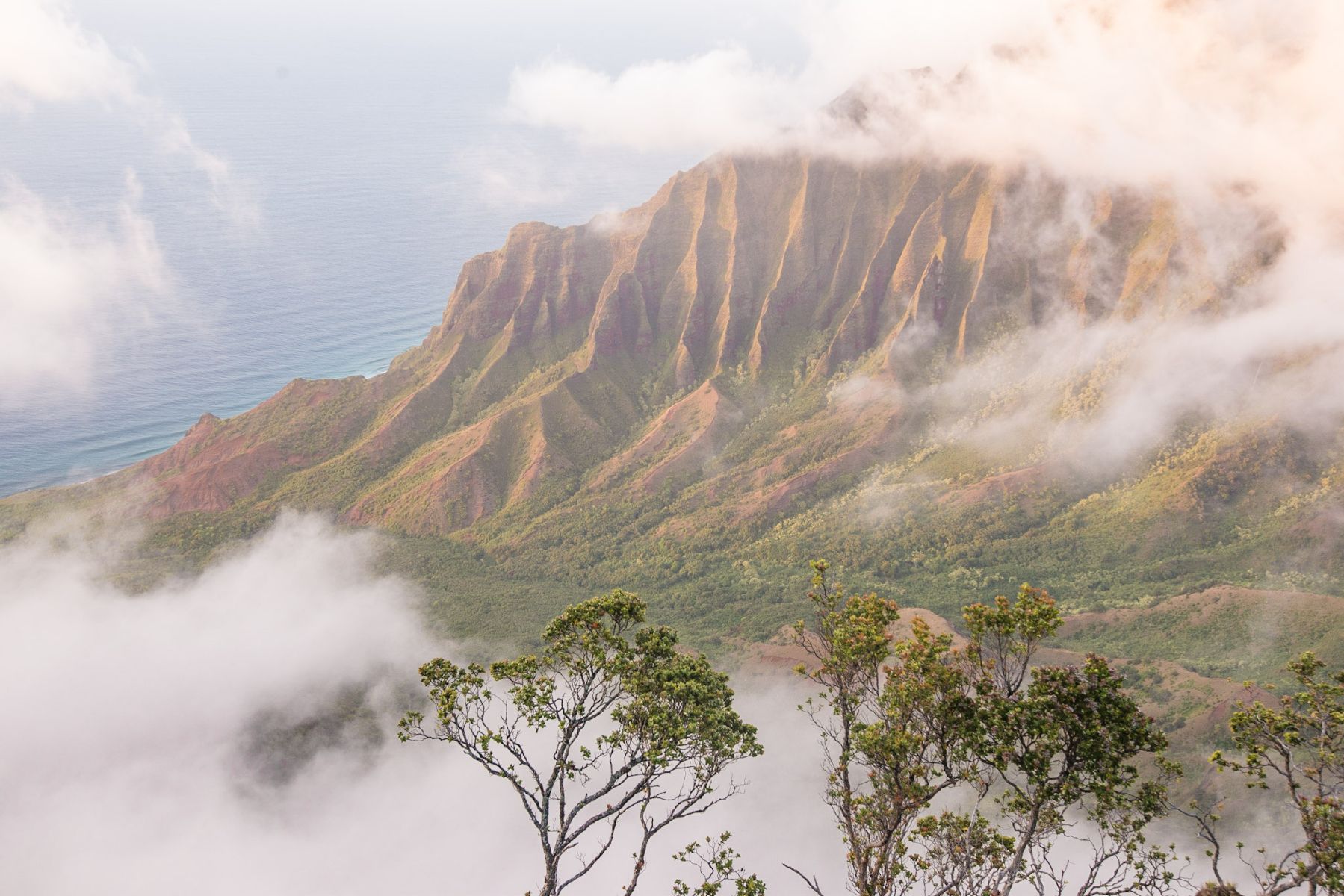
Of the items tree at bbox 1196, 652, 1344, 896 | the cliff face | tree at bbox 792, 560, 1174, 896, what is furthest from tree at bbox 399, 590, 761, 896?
the cliff face

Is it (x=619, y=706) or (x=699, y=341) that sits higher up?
(x=699, y=341)

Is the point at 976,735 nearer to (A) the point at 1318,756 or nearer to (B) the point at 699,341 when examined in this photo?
(A) the point at 1318,756

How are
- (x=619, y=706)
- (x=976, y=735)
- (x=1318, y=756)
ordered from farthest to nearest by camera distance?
(x=619, y=706)
(x=976, y=735)
(x=1318, y=756)

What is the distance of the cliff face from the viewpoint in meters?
158

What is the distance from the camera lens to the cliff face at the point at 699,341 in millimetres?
158375

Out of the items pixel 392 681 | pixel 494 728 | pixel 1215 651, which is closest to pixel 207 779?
pixel 392 681

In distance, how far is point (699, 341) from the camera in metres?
186

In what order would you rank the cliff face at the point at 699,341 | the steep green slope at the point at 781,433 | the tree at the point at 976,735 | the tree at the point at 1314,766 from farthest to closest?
the cliff face at the point at 699,341 → the steep green slope at the point at 781,433 → the tree at the point at 976,735 → the tree at the point at 1314,766

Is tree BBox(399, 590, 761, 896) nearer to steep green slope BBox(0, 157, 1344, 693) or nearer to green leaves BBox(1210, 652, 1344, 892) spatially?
green leaves BBox(1210, 652, 1344, 892)

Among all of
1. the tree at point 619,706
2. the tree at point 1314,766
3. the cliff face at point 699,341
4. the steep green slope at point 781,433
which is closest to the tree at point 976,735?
the tree at point 1314,766

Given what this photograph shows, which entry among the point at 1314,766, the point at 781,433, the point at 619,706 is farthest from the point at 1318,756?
the point at 781,433

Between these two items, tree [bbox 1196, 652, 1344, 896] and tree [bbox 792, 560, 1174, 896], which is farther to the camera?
tree [bbox 792, 560, 1174, 896]

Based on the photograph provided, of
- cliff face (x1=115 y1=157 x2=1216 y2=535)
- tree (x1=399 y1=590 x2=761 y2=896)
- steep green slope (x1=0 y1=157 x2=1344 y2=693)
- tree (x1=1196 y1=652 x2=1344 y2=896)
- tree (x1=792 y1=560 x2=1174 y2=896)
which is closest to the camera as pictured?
tree (x1=1196 y1=652 x2=1344 y2=896)

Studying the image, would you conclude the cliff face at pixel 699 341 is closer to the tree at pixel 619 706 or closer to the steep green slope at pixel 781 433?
the steep green slope at pixel 781 433
